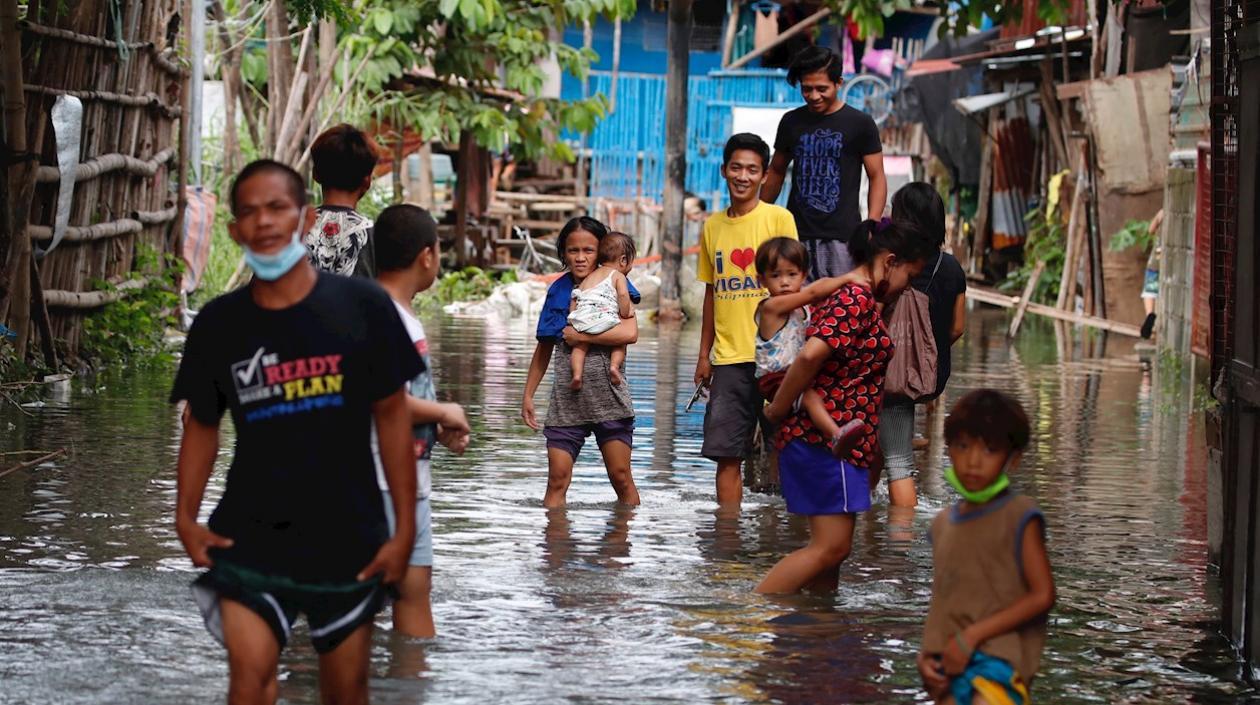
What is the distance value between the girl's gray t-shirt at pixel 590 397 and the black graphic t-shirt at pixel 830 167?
3.68 ft

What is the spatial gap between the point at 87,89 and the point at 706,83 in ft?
75.3

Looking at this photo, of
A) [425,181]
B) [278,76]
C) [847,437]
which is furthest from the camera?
[425,181]

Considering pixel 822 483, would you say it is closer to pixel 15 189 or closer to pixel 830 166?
pixel 830 166

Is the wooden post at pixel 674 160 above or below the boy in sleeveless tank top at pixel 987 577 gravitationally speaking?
above

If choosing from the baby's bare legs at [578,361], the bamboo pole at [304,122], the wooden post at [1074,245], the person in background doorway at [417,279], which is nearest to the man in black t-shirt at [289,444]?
the person in background doorway at [417,279]

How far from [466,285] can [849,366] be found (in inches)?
763

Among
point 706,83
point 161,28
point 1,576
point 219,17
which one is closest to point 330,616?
point 1,576

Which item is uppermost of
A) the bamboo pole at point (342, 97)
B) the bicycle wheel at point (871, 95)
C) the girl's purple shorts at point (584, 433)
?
the bicycle wheel at point (871, 95)

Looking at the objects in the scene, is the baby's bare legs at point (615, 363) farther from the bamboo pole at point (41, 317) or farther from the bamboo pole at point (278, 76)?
the bamboo pole at point (278, 76)

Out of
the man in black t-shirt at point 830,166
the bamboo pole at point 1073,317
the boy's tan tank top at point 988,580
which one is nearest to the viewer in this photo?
the boy's tan tank top at point 988,580

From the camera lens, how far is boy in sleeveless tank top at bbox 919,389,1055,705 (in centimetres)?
402

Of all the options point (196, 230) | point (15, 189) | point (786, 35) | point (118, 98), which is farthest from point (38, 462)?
point (786, 35)

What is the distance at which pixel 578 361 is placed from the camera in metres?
8.02

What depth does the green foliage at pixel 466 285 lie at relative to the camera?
24.9 m
